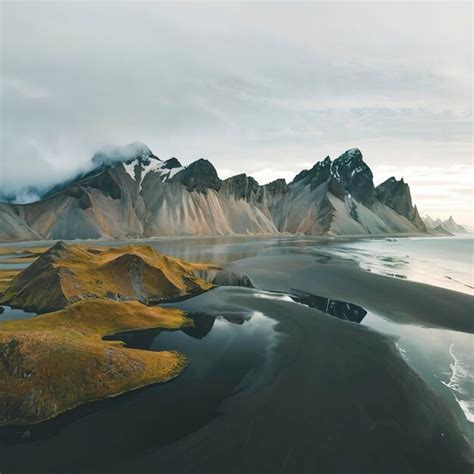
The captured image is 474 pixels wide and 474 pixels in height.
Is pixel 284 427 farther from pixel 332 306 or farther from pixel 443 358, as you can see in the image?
pixel 332 306

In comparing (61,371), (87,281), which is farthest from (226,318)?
(61,371)

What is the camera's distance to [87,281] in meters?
43.0

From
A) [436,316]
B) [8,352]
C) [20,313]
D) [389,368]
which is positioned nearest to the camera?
[8,352]

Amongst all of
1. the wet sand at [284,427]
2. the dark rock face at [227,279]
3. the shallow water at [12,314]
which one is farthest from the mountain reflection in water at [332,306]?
the shallow water at [12,314]

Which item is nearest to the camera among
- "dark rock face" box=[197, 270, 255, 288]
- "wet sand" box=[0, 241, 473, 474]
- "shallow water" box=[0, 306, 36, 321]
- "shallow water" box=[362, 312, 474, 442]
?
"wet sand" box=[0, 241, 473, 474]

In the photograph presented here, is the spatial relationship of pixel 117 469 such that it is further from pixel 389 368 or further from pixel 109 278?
pixel 109 278

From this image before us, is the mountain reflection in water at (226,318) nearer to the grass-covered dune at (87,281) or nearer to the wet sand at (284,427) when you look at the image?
the wet sand at (284,427)

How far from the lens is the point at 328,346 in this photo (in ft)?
98.6

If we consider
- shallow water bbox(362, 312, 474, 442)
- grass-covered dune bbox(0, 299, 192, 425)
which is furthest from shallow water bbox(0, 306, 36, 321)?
shallow water bbox(362, 312, 474, 442)

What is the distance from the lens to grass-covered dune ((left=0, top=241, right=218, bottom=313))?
4078cm

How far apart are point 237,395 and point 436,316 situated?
31149mm

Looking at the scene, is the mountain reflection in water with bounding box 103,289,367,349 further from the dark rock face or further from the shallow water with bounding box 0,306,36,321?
the shallow water with bounding box 0,306,36,321

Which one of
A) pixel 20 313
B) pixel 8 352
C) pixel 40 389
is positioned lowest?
pixel 20 313

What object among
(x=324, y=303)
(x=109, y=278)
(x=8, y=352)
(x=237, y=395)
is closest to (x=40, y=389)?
(x=8, y=352)
